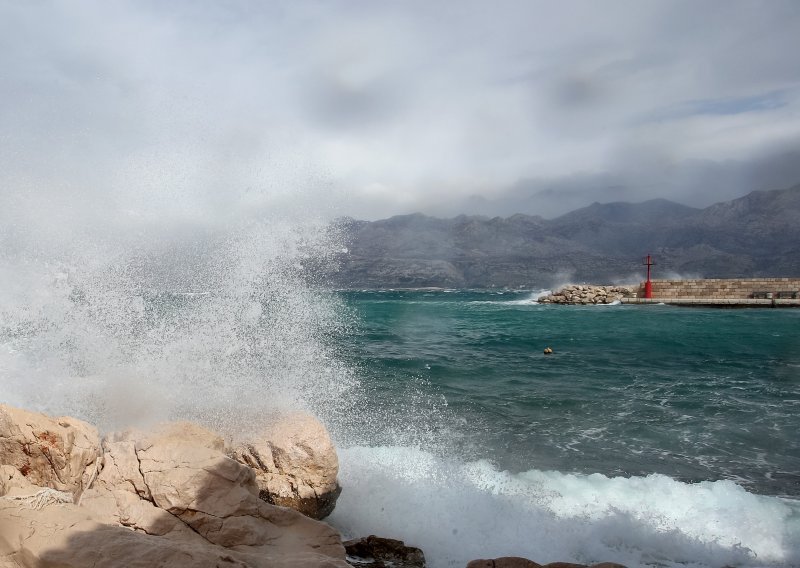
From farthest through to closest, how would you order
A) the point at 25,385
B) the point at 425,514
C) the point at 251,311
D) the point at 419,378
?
the point at 419,378 → the point at 251,311 → the point at 25,385 → the point at 425,514

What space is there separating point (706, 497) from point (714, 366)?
1308 cm

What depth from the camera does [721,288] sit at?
49469mm

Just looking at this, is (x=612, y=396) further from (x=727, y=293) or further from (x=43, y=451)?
(x=727, y=293)

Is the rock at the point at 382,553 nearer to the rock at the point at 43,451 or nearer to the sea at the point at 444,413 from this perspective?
the sea at the point at 444,413

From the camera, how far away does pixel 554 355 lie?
20.4m

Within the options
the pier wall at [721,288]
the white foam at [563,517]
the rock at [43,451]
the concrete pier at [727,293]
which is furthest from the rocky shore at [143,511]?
the pier wall at [721,288]

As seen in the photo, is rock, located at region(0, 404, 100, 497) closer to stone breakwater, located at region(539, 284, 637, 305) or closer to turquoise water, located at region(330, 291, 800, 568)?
turquoise water, located at region(330, 291, 800, 568)

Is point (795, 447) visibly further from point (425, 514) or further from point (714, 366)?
point (714, 366)

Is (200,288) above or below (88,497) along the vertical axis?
above

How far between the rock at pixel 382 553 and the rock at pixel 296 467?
90 centimetres

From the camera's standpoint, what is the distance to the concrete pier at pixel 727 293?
4503 centimetres

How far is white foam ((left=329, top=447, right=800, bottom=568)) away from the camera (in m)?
5.83

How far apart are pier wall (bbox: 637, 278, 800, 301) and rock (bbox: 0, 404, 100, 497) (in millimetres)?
55442

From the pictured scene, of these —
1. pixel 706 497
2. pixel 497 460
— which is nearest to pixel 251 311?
pixel 497 460
